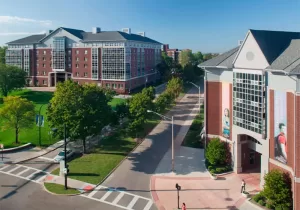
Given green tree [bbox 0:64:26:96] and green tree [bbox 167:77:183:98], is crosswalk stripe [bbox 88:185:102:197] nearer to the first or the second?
green tree [bbox 167:77:183:98]

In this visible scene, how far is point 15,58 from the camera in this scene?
97688mm

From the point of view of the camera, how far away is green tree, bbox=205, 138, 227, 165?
33.3 meters

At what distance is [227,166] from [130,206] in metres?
12.5

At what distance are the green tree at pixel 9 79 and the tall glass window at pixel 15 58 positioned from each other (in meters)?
24.8

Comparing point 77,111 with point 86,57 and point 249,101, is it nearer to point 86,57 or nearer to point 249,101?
point 249,101

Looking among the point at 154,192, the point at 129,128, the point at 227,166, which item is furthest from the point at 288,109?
the point at 129,128

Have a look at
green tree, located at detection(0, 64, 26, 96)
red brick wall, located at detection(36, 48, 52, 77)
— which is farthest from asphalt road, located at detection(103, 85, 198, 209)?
red brick wall, located at detection(36, 48, 52, 77)

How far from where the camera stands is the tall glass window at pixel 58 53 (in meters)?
90.3

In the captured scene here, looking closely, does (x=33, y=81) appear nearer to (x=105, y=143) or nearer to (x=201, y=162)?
(x=105, y=143)

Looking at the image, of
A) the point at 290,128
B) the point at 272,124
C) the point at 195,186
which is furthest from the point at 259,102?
the point at 195,186

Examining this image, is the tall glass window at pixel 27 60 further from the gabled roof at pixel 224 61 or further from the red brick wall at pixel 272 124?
the red brick wall at pixel 272 124

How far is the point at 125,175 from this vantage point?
31.8m

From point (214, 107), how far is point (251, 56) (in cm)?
837

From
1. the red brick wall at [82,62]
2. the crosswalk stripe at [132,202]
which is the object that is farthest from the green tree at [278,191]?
the red brick wall at [82,62]
